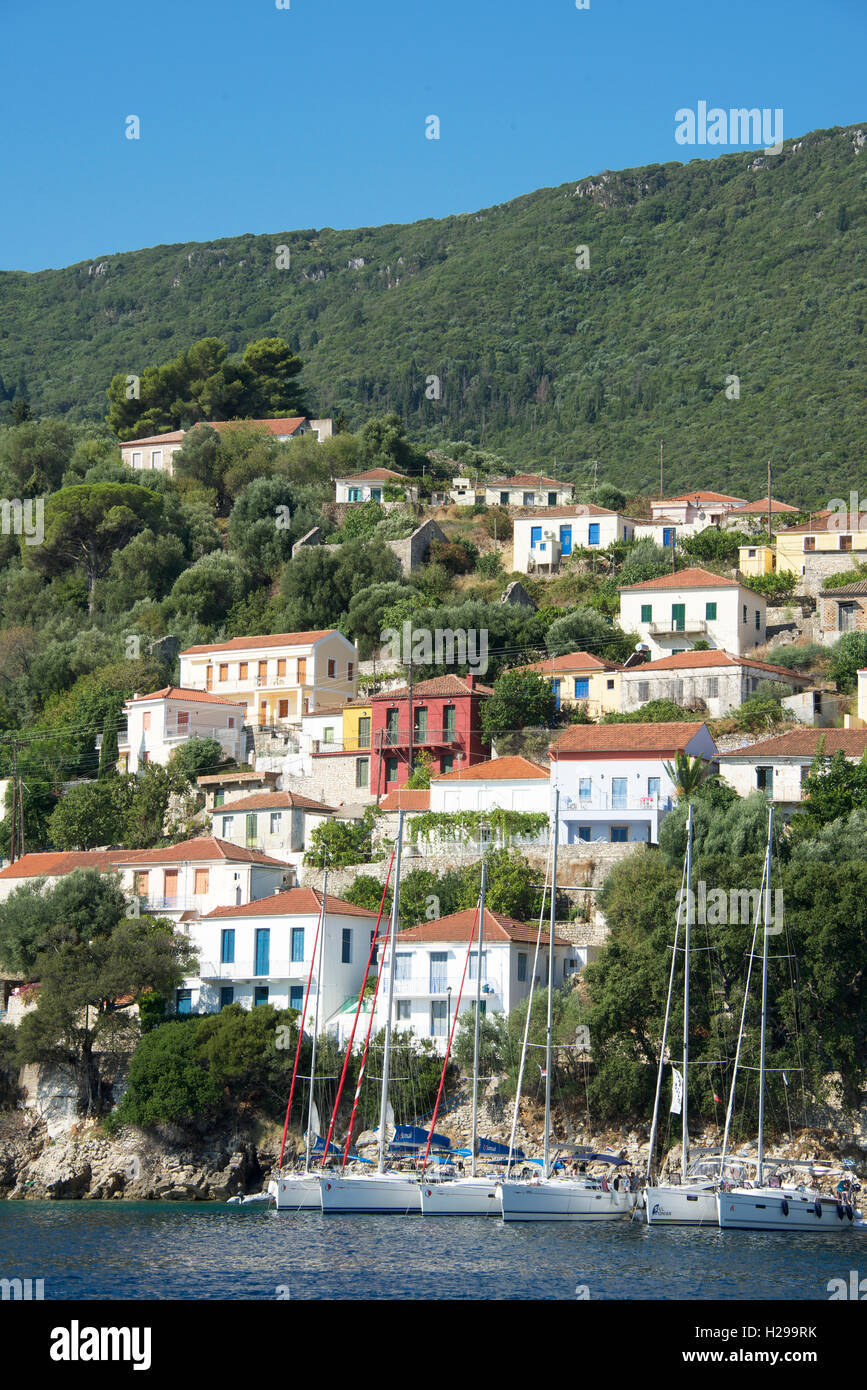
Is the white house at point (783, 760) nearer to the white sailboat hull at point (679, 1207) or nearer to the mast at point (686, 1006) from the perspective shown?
the mast at point (686, 1006)

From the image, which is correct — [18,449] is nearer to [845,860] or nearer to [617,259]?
[845,860]

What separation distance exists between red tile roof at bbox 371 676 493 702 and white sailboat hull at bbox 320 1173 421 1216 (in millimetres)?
27059

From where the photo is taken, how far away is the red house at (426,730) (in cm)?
6519

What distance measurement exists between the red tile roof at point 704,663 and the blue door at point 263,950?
2073 centimetres

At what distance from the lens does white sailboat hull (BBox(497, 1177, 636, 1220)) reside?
39.5 metres

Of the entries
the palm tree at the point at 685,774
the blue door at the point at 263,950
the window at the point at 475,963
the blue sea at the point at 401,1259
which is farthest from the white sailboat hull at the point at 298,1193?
the palm tree at the point at 685,774

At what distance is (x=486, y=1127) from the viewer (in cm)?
4703

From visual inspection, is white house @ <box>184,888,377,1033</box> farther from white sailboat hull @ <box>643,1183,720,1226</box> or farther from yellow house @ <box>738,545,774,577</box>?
yellow house @ <box>738,545,774,577</box>

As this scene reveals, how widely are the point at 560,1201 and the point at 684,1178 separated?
10.6 ft

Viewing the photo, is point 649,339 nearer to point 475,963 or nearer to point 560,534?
point 560,534

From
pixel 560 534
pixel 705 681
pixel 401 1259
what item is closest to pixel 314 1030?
pixel 401 1259

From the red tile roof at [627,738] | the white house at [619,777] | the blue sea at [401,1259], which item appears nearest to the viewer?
the blue sea at [401,1259]

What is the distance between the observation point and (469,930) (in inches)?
1986

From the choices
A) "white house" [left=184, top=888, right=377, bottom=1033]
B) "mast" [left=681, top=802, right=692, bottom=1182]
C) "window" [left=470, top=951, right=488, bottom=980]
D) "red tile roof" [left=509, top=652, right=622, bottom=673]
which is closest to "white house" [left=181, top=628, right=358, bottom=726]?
"red tile roof" [left=509, top=652, right=622, bottom=673]
